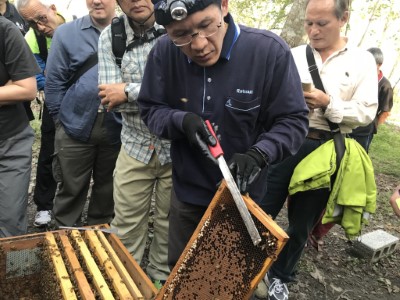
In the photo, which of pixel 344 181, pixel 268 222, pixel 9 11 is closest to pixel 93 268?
pixel 268 222

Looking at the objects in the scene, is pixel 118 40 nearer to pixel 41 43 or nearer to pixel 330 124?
pixel 41 43

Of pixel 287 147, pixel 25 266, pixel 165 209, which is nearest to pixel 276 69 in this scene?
pixel 287 147

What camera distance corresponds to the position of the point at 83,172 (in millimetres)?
3885

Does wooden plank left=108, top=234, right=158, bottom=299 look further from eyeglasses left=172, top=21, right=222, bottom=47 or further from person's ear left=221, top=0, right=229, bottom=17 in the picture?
person's ear left=221, top=0, right=229, bottom=17

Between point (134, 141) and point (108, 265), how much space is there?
3.71ft

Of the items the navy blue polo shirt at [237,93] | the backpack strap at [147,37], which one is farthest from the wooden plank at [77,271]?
the backpack strap at [147,37]

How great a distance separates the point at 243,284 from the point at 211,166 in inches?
31.4

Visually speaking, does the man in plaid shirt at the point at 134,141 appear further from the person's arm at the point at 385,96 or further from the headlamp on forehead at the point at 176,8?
the person's arm at the point at 385,96

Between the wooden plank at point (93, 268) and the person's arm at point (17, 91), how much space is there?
48.8 inches

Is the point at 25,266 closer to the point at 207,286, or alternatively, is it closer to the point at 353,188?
the point at 207,286

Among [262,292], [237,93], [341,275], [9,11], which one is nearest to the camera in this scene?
[237,93]

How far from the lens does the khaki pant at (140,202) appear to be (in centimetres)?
325

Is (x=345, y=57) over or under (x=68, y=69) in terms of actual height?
over

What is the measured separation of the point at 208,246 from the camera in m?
2.02
